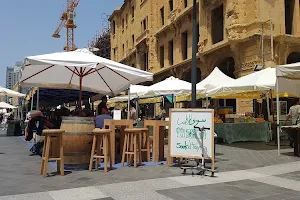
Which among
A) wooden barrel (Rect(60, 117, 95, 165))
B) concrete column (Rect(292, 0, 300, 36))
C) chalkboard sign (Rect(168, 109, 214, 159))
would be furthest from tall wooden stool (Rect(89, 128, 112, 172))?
concrete column (Rect(292, 0, 300, 36))

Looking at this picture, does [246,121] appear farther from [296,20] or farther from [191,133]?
[296,20]

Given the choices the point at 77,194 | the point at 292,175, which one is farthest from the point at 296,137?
the point at 77,194

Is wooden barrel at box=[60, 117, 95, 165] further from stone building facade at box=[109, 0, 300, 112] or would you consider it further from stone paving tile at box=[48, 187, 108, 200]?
stone building facade at box=[109, 0, 300, 112]

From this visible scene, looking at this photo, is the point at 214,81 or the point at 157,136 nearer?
the point at 157,136

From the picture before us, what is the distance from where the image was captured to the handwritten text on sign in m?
6.25

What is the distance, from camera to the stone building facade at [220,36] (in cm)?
1744

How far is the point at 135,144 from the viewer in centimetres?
692

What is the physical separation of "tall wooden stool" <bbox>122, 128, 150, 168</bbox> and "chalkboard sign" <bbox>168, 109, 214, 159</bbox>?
0.81 meters

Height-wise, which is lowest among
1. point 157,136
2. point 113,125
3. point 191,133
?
point 157,136

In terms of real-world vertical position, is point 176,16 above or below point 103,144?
above

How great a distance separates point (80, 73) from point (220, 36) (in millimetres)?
16094

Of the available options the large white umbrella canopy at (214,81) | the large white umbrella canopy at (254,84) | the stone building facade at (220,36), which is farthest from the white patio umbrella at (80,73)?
the stone building facade at (220,36)

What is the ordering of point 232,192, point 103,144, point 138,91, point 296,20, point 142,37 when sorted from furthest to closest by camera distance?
point 142,37, point 296,20, point 138,91, point 103,144, point 232,192

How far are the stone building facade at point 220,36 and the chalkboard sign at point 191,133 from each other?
11861mm
